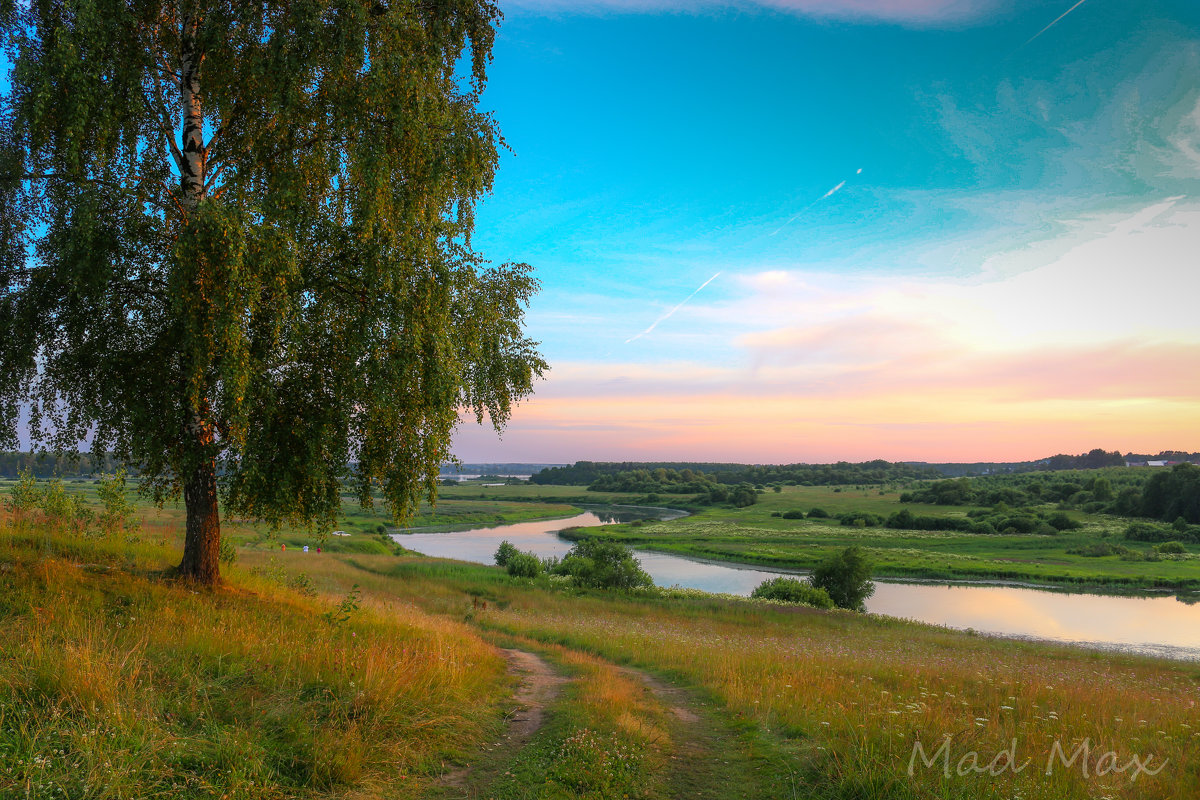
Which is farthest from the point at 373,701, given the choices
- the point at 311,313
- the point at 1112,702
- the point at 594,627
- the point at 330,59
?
the point at 594,627

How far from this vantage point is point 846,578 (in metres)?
42.0

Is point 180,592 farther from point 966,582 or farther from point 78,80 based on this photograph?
point 966,582

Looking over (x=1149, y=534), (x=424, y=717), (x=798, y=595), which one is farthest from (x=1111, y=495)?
(x=424, y=717)

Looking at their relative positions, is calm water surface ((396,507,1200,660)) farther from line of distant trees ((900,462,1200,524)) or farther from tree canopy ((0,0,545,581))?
line of distant trees ((900,462,1200,524))

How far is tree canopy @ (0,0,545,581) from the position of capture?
8.64 metres

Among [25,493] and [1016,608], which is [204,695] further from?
[1016,608]

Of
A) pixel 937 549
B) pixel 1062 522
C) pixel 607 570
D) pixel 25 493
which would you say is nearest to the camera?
pixel 25 493

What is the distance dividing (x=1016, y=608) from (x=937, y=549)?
32.4m

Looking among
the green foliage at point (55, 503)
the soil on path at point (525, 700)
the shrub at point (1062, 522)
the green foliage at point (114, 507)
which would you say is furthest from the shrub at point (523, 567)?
the shrub at point (1062, 522)

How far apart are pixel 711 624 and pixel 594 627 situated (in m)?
7.38

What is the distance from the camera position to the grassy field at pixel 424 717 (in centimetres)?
526

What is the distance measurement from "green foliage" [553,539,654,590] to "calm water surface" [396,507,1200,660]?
974 centimetres

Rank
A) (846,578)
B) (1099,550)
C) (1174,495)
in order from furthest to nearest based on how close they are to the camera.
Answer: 1. (1174,495)
2. (1099,550)
3. (846,578)

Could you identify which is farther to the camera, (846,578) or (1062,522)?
(1062,522)
